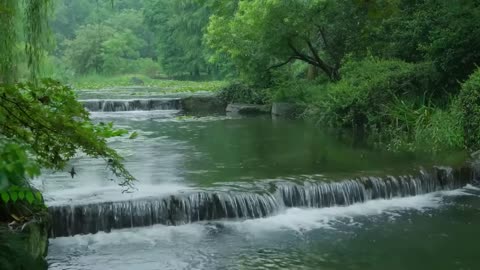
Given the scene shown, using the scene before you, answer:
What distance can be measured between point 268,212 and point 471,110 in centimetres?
571

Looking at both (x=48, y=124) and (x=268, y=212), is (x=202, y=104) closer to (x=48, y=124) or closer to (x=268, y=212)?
(x=268, y=212)

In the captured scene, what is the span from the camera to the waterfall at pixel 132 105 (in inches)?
1009

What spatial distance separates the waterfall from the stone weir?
16.3m

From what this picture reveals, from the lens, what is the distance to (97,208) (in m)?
8.98

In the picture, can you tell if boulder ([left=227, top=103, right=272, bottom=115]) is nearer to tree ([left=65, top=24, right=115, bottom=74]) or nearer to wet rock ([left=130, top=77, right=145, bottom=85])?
wet rock ([left=130, top=77, right=145, bottom=85])

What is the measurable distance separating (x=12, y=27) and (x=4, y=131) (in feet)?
13.6

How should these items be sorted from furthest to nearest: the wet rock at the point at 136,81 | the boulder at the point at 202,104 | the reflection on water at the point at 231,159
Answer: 1. the wet rock at the point at 136,81
2. the boulder at the point at 202,104
3. the reflection on water at the point at 231,159

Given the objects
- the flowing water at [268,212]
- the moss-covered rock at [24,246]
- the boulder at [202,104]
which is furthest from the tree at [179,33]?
the moss-covered rock at [24,246]

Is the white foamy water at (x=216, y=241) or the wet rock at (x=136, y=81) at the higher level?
the wet rock at (x=136, y=81)

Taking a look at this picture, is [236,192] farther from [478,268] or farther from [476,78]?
[476,78]

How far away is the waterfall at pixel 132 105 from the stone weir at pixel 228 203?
16343mm

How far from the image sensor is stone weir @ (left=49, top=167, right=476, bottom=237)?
8891 mm

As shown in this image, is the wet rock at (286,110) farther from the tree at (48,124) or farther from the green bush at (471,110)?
the tree at (48,124)

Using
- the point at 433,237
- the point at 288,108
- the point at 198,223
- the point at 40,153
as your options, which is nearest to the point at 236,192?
the point at 198,223
